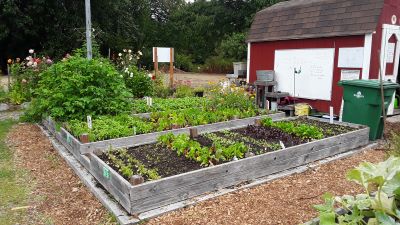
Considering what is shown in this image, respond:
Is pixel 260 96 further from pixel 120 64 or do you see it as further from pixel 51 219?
pixel 51 219

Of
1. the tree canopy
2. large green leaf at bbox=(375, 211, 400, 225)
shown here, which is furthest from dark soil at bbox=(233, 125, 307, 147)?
the tree canopy

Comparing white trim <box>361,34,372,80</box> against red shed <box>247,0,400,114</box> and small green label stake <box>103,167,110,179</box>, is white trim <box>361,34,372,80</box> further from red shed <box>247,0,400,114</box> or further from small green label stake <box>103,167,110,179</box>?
small green label stake <box>103,167,110,179</box>

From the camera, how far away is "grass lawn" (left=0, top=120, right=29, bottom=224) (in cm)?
373

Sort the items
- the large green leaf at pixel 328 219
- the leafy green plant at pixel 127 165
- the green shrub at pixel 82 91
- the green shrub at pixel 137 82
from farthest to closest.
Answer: the green shrub at pixel 137 82
the green shrub at pixel 82 91
the leafy green plant at pixel 127 165
the large green leaf at pixel 328 219

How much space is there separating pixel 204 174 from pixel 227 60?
88.3 ft

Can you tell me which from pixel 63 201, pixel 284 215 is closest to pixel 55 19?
pixel 63 201

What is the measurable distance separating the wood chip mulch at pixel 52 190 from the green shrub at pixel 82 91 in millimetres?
771

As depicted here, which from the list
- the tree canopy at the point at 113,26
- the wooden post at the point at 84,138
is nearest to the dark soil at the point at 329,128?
the wooden post at the point at 84,138

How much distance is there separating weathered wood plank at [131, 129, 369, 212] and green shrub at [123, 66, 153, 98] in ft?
20.7

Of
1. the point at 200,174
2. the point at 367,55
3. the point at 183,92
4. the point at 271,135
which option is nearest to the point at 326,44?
the point at 367,55

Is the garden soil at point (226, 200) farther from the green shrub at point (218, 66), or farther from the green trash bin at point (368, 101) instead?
the green shrub at point (218, 66)

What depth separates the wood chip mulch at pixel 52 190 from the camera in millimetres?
3689

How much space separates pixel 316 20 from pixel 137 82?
211 inches

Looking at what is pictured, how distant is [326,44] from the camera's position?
8.43 metres
